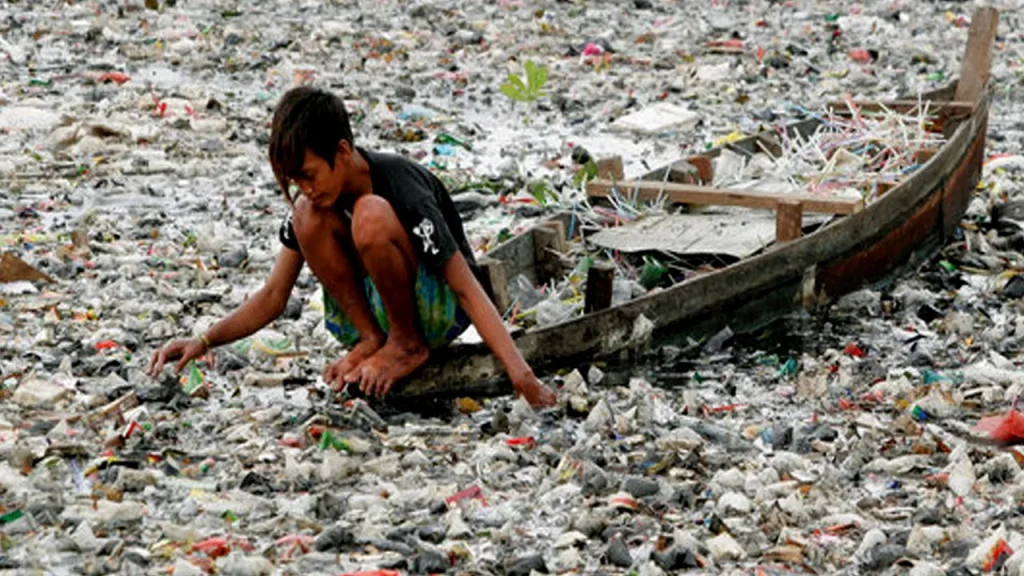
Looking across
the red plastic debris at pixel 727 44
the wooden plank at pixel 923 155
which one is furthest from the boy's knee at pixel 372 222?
the red plastic debris at pixel 727 44

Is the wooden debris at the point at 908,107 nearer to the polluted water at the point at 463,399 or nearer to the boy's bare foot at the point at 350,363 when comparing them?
the polluted water at the point at 463,399

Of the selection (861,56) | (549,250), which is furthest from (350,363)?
(861,56)

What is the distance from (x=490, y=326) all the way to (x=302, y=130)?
0.89 m

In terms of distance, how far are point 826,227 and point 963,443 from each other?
1738mm

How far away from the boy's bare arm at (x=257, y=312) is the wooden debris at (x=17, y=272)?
200 centimetres

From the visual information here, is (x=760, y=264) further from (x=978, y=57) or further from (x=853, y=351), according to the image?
(x=978, y=57)

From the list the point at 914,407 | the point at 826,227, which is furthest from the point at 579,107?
the point at 914,407

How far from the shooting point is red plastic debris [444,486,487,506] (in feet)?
15.4

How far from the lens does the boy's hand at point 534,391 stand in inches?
204

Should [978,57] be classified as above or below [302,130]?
below

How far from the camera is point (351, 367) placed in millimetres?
5371

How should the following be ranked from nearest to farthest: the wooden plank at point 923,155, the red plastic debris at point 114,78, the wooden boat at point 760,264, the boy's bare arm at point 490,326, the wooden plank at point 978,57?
1. the boy's bare arm at point 490,326
2. the wooden boat at point 760,264
3. the wooden plank at point 923,155
4. the wooden plank at point 978,57
5. the red plastic debris at point 114,78

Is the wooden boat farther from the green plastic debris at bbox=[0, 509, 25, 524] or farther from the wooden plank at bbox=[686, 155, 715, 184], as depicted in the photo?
the green plastic debris at bbox=[0, 509, 25, 524]

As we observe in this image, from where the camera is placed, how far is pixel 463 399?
5477 mm
